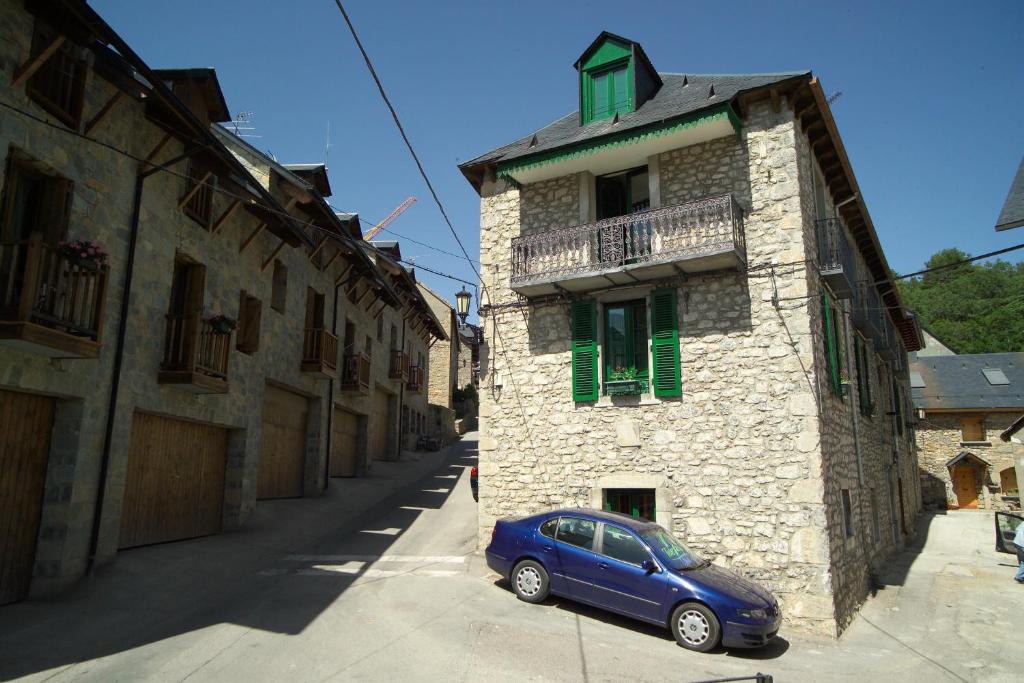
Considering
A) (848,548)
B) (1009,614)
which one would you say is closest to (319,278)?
(848,548)

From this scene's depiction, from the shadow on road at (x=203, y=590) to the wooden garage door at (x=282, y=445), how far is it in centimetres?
91

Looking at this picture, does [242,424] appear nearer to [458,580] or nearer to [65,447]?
[65,447]

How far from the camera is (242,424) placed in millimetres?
13242

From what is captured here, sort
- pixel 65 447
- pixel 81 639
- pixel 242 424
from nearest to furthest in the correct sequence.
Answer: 1. pixel 81 639
2. pixel 65 447
3. pixel 242 424

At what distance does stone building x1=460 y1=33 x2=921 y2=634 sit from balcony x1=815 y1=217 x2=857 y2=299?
46 millimetres

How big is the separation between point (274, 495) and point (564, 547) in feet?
30.1

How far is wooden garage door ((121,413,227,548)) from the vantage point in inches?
405

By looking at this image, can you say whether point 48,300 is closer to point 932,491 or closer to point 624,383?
point 624,383

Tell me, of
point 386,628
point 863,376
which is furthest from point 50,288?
point 863,376

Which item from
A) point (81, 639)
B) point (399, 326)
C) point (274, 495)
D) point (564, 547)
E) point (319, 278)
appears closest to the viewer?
point (81, 639)

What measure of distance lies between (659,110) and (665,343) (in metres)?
4.43

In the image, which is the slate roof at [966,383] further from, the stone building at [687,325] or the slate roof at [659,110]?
the slate roof at [659,110]

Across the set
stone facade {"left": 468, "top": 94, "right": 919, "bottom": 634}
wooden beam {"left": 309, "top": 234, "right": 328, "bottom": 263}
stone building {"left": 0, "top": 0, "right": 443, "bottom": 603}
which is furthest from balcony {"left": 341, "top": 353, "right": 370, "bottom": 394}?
stone facade {"left": 468, "top": 94, "right": 919, "bottom": 634}

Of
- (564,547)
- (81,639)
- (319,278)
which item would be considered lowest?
(81,639)
